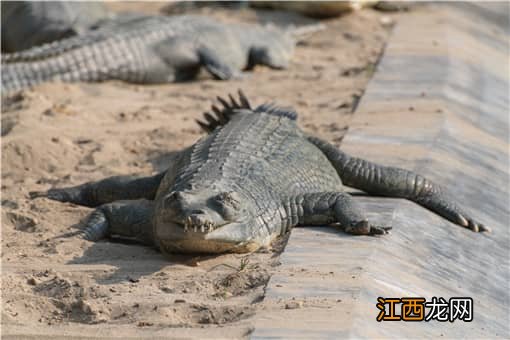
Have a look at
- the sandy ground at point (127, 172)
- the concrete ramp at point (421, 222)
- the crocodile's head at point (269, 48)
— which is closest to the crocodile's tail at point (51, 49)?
the sandy ground at point (127, 172)

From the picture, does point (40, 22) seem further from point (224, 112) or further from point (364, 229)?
point (364, 229)

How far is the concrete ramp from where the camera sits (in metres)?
5.16

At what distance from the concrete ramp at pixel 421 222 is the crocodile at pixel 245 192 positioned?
152 mm

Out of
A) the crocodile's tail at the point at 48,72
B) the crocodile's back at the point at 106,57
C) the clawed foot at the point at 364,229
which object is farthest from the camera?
the crocodile's back at the point at 106,57

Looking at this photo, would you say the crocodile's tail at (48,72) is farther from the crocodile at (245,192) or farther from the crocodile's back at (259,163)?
the crocodile's back at (259,163)

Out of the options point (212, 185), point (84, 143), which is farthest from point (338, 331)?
point (84, 143)

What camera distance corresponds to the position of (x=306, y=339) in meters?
4.72

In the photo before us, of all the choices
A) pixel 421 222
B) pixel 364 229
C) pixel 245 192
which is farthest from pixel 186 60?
pixel 364 229

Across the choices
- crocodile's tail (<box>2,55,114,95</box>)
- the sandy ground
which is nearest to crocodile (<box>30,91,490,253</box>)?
the sandy ground

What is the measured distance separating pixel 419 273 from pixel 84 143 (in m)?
3.56

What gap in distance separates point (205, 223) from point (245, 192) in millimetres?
660

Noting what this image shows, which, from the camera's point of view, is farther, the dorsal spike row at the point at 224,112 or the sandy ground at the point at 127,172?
the dorsal spike row at the point at 224,112

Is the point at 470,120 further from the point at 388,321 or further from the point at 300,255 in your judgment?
the point at 388,321

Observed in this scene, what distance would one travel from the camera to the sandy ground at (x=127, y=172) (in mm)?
5145
